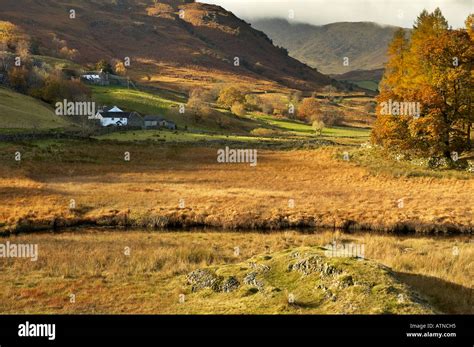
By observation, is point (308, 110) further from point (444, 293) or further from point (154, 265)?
point (444, 293)

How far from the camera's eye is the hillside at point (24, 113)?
8088 cm

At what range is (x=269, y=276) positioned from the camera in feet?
57.5

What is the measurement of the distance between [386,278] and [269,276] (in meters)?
4.46

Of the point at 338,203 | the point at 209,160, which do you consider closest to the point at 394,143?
the point at 338,203

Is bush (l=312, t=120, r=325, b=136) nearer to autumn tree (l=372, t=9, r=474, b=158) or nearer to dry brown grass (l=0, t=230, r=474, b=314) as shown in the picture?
autumn tree (l=372, t=9, r=474, b=158)

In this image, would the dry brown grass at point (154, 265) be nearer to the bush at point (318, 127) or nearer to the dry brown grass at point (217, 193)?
the dry brown grass at point (217, 193)

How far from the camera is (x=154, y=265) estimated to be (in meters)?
22.9

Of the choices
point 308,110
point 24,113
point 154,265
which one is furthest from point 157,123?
point 154,265

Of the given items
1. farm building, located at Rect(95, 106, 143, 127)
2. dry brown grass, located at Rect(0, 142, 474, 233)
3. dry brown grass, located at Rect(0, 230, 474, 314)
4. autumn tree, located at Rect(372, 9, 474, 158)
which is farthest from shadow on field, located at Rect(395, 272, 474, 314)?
farm building, located at Rect(95, 106, 143, 127)

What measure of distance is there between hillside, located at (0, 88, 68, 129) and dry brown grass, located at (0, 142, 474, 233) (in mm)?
20845

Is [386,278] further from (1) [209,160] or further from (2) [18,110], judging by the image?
(2) [18,110]

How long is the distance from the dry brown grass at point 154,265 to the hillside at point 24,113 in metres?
55.1

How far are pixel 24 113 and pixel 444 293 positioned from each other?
87476 mm
